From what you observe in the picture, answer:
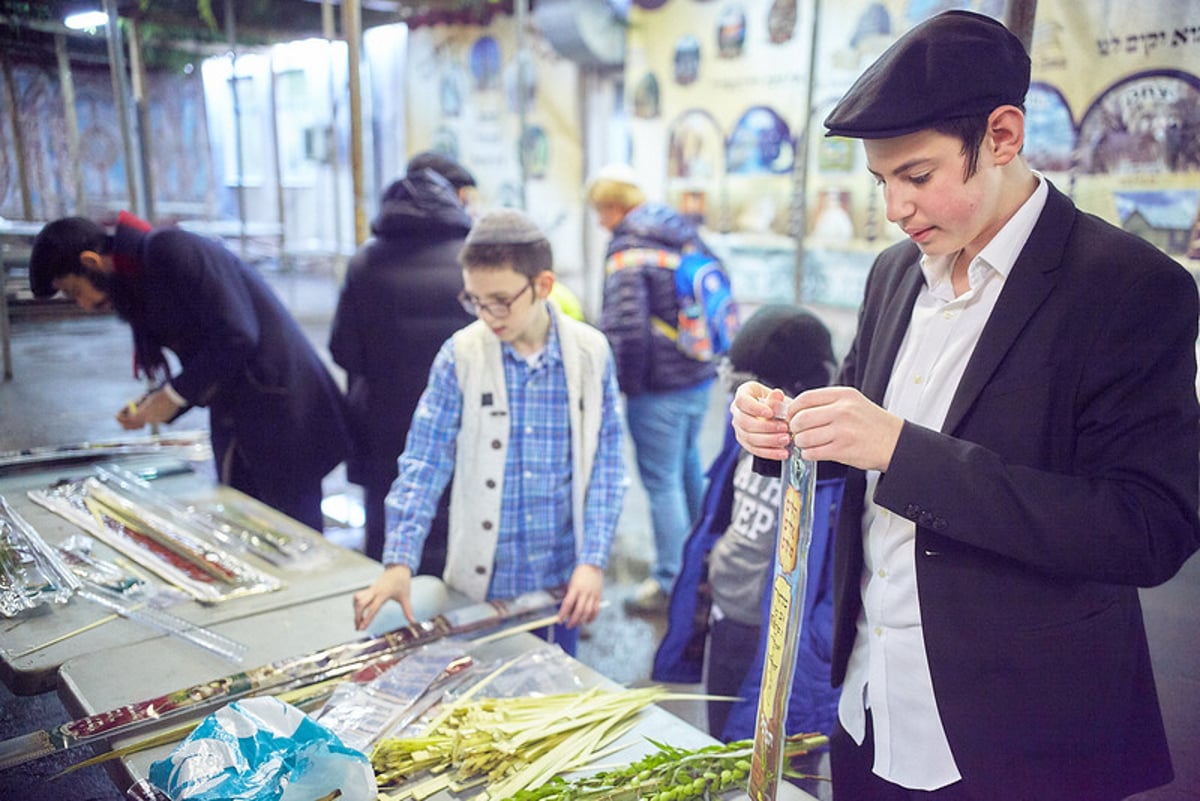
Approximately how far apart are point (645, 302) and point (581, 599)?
1935mm

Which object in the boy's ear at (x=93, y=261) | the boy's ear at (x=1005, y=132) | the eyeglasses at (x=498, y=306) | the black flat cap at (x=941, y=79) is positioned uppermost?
the black flat cap at (x=941, y=79)

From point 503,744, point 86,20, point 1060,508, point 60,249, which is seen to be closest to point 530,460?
point 503,744

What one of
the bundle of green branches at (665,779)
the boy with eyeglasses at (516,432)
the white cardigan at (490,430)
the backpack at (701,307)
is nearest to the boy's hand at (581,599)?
the boy with eyeglasses at (516,432)

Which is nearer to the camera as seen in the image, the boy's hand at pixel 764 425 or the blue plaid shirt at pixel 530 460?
the boy's hand at pixel 764 425

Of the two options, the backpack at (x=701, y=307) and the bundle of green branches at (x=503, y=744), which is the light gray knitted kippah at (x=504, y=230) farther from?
the backpack at (x=701, y=307)

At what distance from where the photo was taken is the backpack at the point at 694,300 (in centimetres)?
361

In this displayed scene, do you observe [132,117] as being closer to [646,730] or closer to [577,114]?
[646,730]

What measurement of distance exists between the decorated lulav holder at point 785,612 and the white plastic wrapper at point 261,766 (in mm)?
559

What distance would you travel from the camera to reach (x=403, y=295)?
9.84ft

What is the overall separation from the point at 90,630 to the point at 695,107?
20.2ft

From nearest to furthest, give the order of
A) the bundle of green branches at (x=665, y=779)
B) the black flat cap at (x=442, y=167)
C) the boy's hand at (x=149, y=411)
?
1. the bundle of green branches at (x=665, y=779)
2. the boy's hand at (x=149, y=411)
3. the black flat cap at (x=442, y=167)

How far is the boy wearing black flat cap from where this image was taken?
41.4 inches

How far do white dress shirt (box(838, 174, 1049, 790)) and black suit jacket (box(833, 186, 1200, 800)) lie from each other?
3 cm

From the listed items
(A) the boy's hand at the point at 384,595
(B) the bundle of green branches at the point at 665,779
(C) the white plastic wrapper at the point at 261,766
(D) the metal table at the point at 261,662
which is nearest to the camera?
(C) the white plastic wrapper at the point at 261,766
